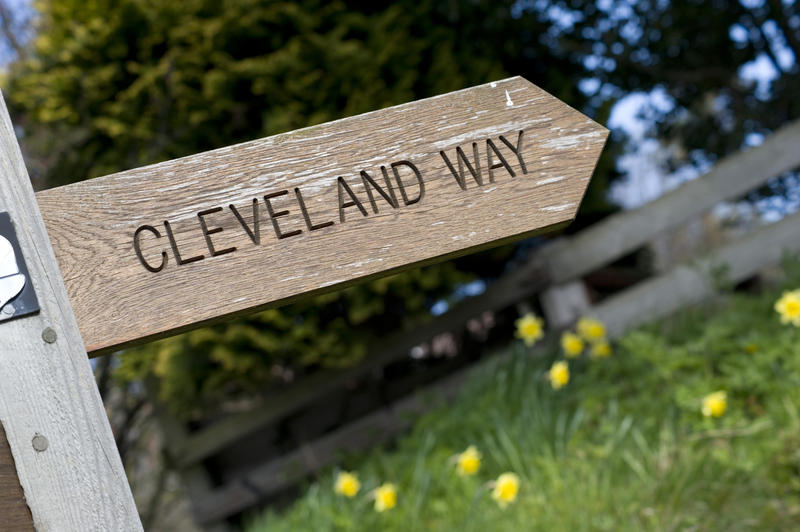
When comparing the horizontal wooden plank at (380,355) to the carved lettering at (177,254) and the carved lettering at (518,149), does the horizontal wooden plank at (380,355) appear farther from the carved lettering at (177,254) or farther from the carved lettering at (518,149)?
the carved lettering at (177,254)

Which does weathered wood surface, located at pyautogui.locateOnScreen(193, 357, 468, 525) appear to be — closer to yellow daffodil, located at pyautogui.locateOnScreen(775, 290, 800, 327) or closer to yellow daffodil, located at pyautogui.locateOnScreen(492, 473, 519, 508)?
yellow daffodil, located at pyautogui.locateOnScreen(492, 473, 519, 508)

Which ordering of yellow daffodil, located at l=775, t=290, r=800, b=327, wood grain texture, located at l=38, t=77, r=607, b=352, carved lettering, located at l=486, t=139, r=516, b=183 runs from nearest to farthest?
wood grain texture, located at l=38, t=77, r=607, b=352 < carved lettering, located at l=486, t=139, r=516, b=183 < yellow daffodil, located at l=775, t=290, r=800, b=327

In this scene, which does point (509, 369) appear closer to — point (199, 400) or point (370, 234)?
point (199, 400)

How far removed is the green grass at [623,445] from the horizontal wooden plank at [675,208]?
425 millimetres

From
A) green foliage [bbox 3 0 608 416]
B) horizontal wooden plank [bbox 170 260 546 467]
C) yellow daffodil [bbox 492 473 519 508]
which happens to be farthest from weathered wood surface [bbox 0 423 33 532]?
horizontal wooden plank [bbox 170 260 546 467]

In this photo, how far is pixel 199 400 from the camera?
3.95 m

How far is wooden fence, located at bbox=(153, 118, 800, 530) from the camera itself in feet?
12.0

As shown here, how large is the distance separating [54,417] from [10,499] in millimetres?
116

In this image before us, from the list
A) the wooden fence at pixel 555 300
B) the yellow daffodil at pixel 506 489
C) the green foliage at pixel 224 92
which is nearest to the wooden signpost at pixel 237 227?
the yellow daffodil at pixel 506 489

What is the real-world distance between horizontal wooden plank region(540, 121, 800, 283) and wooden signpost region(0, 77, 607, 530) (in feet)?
8.42

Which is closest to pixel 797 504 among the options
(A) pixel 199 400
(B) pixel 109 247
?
(B) pixel 109 247

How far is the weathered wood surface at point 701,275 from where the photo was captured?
143 inches

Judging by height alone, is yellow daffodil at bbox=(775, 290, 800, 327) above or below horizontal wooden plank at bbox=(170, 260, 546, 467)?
below

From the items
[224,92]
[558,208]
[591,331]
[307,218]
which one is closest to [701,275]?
[591,331]
